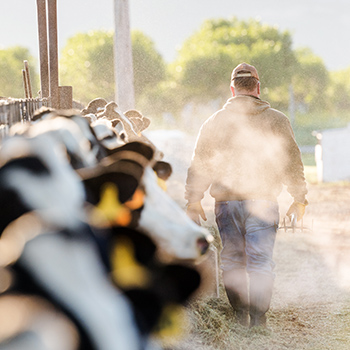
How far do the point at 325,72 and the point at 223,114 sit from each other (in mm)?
75956

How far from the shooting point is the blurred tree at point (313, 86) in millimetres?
71188

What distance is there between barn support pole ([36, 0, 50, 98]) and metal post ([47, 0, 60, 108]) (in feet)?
0.86

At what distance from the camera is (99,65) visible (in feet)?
148

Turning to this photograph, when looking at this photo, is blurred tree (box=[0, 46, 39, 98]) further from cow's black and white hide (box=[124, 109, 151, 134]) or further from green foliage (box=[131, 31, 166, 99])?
cow's black and white hide (box=[124, 109, 151, 134])

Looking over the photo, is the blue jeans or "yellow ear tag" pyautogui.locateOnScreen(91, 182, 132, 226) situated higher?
"yellow ear tag" pyautogui.locateOnScreen(91, 182, 132, 226)

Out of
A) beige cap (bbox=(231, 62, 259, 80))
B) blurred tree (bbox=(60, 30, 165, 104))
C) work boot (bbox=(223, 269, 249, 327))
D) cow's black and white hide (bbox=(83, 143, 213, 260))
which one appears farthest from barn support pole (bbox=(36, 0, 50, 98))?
blurred tree (bbox=(60, 30, 165, 104))

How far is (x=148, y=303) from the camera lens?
123cm

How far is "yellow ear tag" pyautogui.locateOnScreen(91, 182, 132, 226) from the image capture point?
115 centimetres

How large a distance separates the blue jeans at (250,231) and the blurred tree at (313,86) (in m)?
67.5

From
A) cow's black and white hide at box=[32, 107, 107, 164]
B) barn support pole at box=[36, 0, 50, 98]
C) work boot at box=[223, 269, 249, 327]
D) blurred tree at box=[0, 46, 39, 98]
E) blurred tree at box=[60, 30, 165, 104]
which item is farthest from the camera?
blurred tree at box=[0, 46, 39, 98]

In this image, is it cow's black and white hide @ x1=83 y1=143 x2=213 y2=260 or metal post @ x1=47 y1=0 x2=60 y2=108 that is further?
metal post @ x1=47 y1=0 x2=60 y2=108

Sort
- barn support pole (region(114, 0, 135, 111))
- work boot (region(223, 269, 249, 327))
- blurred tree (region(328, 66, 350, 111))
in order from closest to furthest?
work boot (region(223, 269, 249, 327)) → barn support pole (region(114, 0, 135, 111)) → blurred tree (region(328, 66, 350, 111))

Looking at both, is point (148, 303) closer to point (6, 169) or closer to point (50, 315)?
point (50, 315)

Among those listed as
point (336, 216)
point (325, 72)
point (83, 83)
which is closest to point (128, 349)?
point (336, 216)
